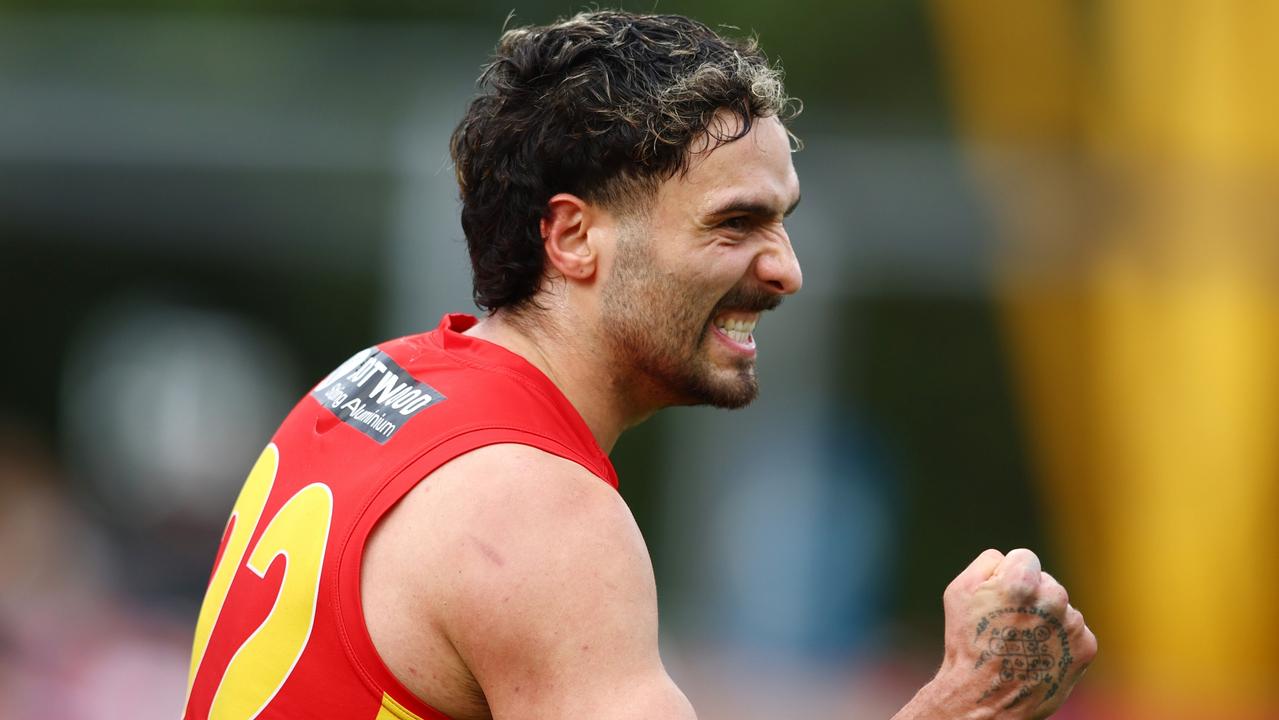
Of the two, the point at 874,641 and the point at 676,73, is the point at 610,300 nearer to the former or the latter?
the point at 676,73

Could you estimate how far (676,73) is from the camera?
3.46 metres

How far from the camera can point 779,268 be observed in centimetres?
346

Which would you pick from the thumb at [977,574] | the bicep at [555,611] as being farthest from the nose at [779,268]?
the bicep at [555,611]

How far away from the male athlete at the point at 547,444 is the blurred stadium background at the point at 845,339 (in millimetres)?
7576

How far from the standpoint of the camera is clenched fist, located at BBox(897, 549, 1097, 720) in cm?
296

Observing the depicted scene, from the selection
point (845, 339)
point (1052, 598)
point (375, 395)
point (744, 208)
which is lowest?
point (845, 339)

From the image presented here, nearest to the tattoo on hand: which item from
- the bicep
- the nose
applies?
the bicep

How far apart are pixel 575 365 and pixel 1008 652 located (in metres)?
1.02

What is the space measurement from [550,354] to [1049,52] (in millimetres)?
13006

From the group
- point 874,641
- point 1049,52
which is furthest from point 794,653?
point 1049,52

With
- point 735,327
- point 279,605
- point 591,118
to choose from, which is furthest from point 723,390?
point 279,605

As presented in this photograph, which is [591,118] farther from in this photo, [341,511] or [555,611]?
[555,611]

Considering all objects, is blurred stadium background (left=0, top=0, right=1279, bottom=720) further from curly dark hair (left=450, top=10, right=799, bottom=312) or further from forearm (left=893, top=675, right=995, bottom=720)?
forearm (left=893, top=675, right=995, bottom=720)

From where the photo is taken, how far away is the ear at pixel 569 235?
3.40m
